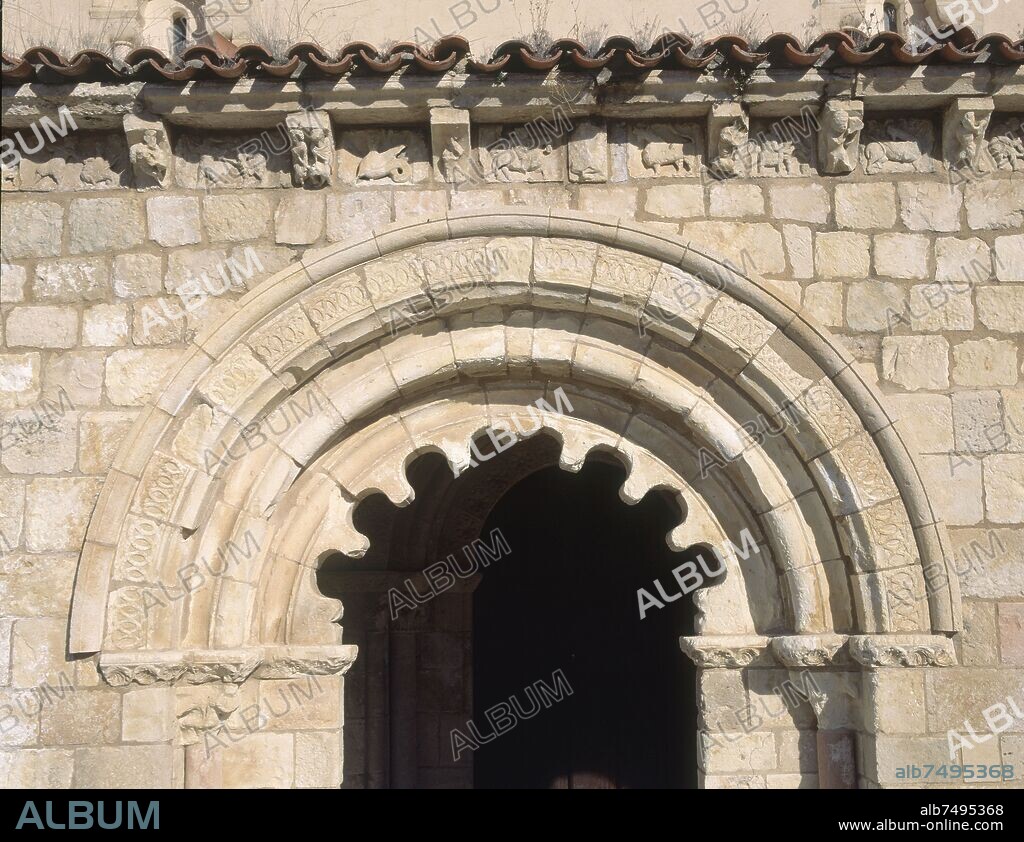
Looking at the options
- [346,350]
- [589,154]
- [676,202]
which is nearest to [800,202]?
[676,202]

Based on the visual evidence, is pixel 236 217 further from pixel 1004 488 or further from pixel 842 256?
pixel 1004 488

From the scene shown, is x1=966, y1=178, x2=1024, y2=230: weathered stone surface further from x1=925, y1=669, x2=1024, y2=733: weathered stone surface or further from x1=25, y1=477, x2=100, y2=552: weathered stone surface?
x1=25, y1=477, x2=100, y2=552: weathered stone surface

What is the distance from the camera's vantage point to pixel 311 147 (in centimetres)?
456

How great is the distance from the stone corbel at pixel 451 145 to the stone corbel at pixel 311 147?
1.59 feet

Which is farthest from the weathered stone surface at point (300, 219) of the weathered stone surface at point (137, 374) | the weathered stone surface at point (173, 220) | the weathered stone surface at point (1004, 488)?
the weathered stone surface at point (1004, 488)

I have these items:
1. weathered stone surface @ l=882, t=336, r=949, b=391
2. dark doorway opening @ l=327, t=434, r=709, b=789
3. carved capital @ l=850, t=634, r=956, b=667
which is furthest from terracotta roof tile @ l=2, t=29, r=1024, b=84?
dark doorway opening @ l=327, t=434, r=709, b=789

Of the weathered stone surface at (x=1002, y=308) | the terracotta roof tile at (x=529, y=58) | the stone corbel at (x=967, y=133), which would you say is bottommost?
the weathered stone surface at (x=1002, y=308)

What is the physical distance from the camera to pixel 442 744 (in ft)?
23.0

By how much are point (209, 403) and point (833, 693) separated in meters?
3.15

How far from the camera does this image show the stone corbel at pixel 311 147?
14.7 feet

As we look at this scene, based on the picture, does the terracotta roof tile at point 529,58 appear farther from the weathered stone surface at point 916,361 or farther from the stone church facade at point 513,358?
the weathered stone surface at point 916,361

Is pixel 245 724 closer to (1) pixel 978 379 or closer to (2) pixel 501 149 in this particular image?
(2) pixel 501 149

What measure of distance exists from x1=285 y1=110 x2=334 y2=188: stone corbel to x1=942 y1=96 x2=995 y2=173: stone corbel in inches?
112
